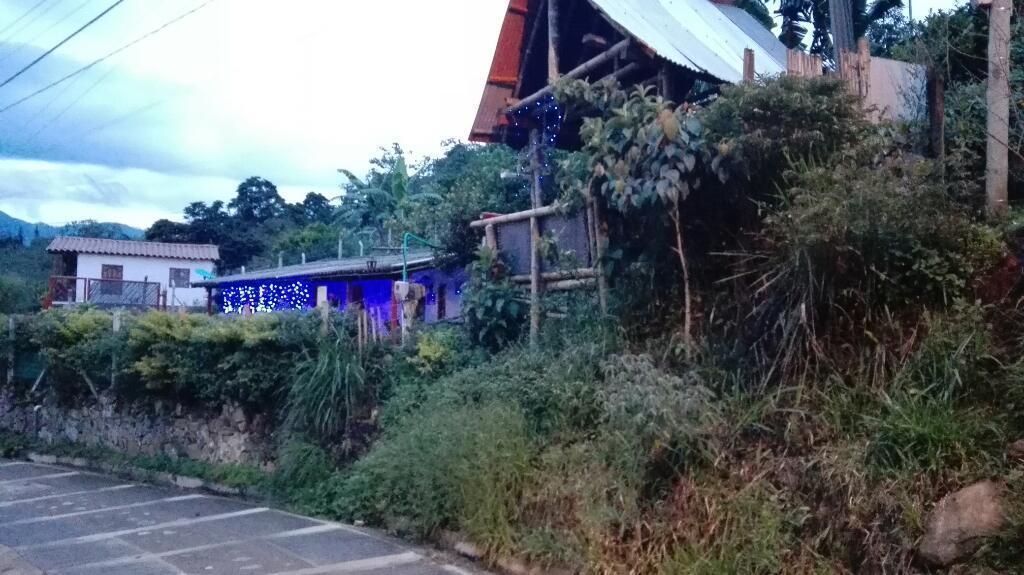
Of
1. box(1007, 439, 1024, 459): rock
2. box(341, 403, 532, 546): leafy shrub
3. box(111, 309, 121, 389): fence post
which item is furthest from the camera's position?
box(111, 309, 121, 389): fence post

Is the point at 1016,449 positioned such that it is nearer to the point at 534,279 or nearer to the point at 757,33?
the point at 534,279

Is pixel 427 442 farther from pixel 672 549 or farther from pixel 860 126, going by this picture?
pixel 860 126

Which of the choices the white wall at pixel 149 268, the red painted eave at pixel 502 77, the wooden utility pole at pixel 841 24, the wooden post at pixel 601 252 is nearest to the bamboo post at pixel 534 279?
the wooden post at pixel 601 252

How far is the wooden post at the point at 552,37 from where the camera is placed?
12172 millimetres

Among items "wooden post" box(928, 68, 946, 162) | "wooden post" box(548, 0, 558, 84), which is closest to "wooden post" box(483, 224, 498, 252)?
"wooden post" box(548, 0, 558, 84)

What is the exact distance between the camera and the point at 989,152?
7.24 metres

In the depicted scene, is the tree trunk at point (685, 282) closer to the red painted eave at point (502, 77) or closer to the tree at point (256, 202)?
the red painted eave at point (502, 77)

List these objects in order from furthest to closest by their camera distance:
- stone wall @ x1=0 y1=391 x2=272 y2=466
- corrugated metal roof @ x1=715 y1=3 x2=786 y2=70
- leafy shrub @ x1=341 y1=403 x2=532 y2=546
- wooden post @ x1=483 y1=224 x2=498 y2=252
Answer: corrugated metal roof @ x1=715 y1=3 x2=786 y2=70 → stone wall @ x1=0 y1=391 x2=272 y2=466 → wooden post @ x1=483 y1=224 x2=498 y2=252 → leafy shrub @ x1=341 y1=403 x2=532 y2=546

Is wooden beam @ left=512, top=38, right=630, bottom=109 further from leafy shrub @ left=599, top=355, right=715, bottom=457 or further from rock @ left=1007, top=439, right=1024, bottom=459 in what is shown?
rock @ left=1007, top=439, right=1024, bottom=459

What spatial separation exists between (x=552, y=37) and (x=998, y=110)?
6333mm

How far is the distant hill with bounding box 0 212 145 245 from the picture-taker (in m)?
52.1

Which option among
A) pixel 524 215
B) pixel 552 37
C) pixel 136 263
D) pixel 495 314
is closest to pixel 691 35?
pixel 552 37

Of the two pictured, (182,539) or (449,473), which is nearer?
(449,473)

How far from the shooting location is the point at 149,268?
41.1 meters
